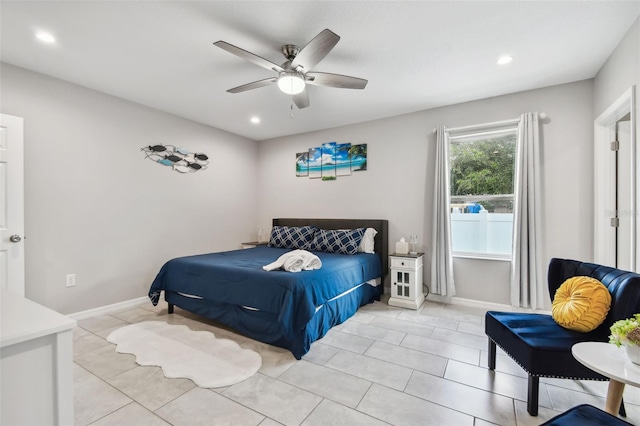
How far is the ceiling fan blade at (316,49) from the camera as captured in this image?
1887mm

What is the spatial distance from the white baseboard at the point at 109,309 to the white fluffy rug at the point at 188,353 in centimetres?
70

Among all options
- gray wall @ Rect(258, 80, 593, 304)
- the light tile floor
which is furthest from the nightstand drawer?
the light tile floor

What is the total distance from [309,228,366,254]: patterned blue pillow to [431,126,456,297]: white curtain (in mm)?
1003

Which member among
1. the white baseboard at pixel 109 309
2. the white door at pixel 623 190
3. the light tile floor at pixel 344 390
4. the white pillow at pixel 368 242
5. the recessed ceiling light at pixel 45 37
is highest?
the recessed ceiling light at pixel 45 37

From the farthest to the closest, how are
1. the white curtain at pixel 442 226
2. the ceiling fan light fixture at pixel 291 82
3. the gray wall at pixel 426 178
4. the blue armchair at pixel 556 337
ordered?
the white curtain at pixel 442 226 < the gray wall at pixel 426 178 < the ceiling fan light fixture at pixel 291 82 < the blue armchair at pixel 556 337

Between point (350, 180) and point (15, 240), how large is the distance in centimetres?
393

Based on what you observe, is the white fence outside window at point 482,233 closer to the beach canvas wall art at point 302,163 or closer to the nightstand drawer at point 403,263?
the nightstand drawer at point 403,263

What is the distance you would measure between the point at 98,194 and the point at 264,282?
244 cm

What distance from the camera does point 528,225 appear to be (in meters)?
3.21

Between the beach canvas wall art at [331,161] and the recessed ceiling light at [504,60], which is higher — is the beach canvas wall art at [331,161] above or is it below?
below

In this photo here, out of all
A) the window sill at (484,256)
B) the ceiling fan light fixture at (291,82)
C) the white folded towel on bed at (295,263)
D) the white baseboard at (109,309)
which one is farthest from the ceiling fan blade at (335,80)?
the white baseboard at (109,309)

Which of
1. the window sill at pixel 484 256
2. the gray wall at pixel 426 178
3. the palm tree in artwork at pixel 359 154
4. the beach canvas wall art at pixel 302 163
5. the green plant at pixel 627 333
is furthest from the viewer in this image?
the beach canvas wall art at pixel 302 163

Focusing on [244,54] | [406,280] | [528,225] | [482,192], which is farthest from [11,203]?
[528,225]

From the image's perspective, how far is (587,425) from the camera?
1.08 m
